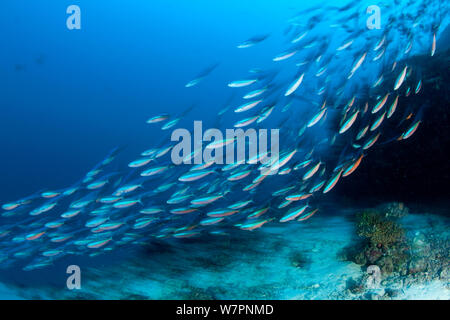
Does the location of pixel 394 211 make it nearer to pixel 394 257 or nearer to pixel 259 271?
pixel 394 257

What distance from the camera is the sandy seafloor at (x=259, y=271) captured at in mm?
4820

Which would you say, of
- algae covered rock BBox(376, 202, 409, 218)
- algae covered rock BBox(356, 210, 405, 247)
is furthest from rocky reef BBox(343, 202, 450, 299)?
algae covered rock BBox(376, 202, 409, 218)

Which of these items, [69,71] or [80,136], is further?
[69,71]

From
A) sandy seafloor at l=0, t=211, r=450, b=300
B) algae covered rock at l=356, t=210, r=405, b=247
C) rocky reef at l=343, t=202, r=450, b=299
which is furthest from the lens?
algae covered rock at l=356, t=210, r=405, b=247

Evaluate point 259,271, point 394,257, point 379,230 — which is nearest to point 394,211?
point 379,230

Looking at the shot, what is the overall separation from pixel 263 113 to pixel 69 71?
269 feet

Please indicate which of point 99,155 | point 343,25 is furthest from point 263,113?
point 99,155

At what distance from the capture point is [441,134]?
6.69 meters

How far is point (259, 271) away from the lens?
19.9ft

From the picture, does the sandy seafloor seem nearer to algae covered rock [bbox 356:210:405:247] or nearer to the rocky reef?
the rocky reef

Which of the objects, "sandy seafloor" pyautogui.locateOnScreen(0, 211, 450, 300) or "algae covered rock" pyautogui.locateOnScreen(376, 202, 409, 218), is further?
"algae covered rock" pyautogui.locateOnScreen(376, 202, 409, 218)

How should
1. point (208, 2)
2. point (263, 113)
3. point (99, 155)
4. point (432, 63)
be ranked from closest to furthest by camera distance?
point (263, 113) < point (432, 63) < point (99, 155) < point (208, 2)

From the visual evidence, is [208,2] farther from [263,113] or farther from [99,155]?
[263,113]

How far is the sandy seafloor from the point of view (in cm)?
482
